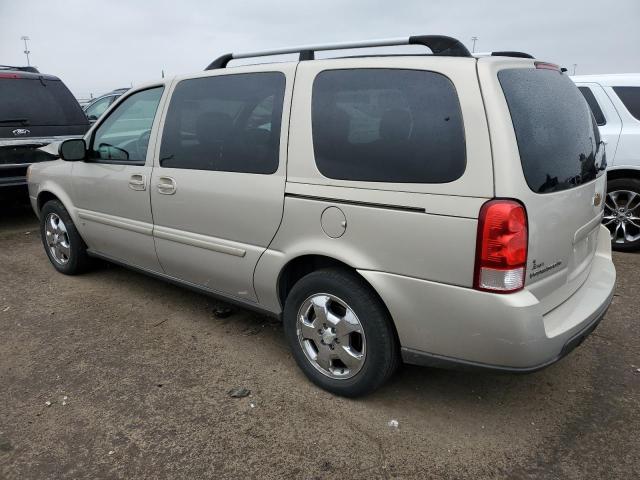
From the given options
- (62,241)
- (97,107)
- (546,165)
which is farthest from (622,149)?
(97,107)

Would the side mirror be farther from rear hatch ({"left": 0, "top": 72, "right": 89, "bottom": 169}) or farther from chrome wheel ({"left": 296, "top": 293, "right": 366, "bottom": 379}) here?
rear hatch ({"left": 0, "top": 72, "right": 89, "bottom": 169})

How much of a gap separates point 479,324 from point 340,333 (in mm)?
753

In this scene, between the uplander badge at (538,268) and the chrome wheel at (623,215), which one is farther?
the chrome wheel at (623,215)

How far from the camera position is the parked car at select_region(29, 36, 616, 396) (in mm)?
2160

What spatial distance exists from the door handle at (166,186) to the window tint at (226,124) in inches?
3.7

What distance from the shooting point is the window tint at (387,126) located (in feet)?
7.34

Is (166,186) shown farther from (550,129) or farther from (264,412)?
(550,129)

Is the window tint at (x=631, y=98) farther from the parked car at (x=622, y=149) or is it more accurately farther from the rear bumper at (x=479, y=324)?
the rear bumper at (x=479, y=324)

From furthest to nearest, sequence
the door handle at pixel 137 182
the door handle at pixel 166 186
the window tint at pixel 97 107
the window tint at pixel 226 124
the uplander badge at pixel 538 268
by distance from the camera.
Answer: the window tint at pixel 97 107
the door handle at pixel 137 182
the door handle at pixel 166 186
the window tint at pixel 226 124
the uplander badge at pixel 538 268

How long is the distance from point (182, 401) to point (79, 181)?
2.30 meters

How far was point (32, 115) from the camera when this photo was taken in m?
6.26

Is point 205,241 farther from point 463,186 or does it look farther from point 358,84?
point 463,186

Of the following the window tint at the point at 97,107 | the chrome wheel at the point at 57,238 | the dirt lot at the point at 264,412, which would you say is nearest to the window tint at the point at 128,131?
the chrome wheel at the point at 57,238

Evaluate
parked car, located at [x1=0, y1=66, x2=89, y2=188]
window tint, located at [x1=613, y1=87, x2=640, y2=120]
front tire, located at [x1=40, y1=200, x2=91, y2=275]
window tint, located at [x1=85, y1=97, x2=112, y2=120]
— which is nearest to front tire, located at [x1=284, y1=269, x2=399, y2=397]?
front tire, located at [x1=40, y1=200, x2=91, y2=275]
